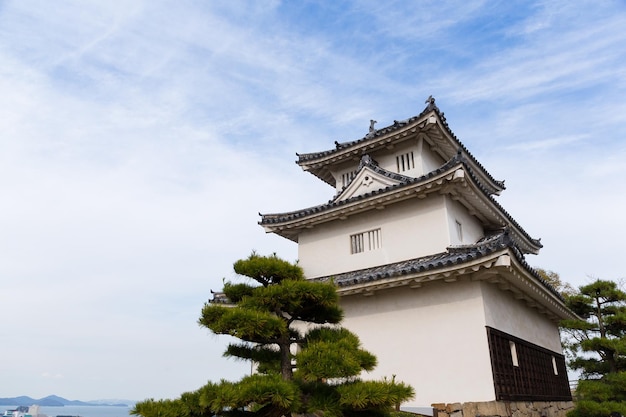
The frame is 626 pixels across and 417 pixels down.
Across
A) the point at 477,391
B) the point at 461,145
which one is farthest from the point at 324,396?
the point at 461,145

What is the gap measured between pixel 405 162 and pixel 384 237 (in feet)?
10.5

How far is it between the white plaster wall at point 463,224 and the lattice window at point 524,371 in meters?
3.17

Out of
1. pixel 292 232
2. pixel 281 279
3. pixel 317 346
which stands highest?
pixel 292 232

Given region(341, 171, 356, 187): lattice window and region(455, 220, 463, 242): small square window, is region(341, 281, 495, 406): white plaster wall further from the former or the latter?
region(341, 171, 356, 187): lattice window

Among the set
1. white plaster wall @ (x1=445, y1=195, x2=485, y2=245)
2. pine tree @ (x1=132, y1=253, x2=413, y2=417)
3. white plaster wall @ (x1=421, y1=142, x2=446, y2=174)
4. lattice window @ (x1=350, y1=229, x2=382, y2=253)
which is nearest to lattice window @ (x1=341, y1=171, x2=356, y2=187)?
white plaster wall @ (x1=421, y1=142, x2=446, y2=174)

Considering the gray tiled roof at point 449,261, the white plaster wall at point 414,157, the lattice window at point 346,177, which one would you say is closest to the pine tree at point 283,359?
the gray tiled roof at point 449,261

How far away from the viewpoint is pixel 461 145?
1672cm

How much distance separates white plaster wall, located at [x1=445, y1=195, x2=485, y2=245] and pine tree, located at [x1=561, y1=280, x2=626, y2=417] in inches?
140

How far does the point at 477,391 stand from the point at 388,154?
28.3ft

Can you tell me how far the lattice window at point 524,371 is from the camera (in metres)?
10.8

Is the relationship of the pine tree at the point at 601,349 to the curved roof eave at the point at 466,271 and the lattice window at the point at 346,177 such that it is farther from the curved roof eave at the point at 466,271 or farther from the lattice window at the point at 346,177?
the lattice window at the point at 346,177

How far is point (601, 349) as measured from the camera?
1271 cm

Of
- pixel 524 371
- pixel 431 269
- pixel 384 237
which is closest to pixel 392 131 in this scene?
pixel 384 237

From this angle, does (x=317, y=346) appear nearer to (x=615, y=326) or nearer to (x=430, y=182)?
(x=430, y=182)
